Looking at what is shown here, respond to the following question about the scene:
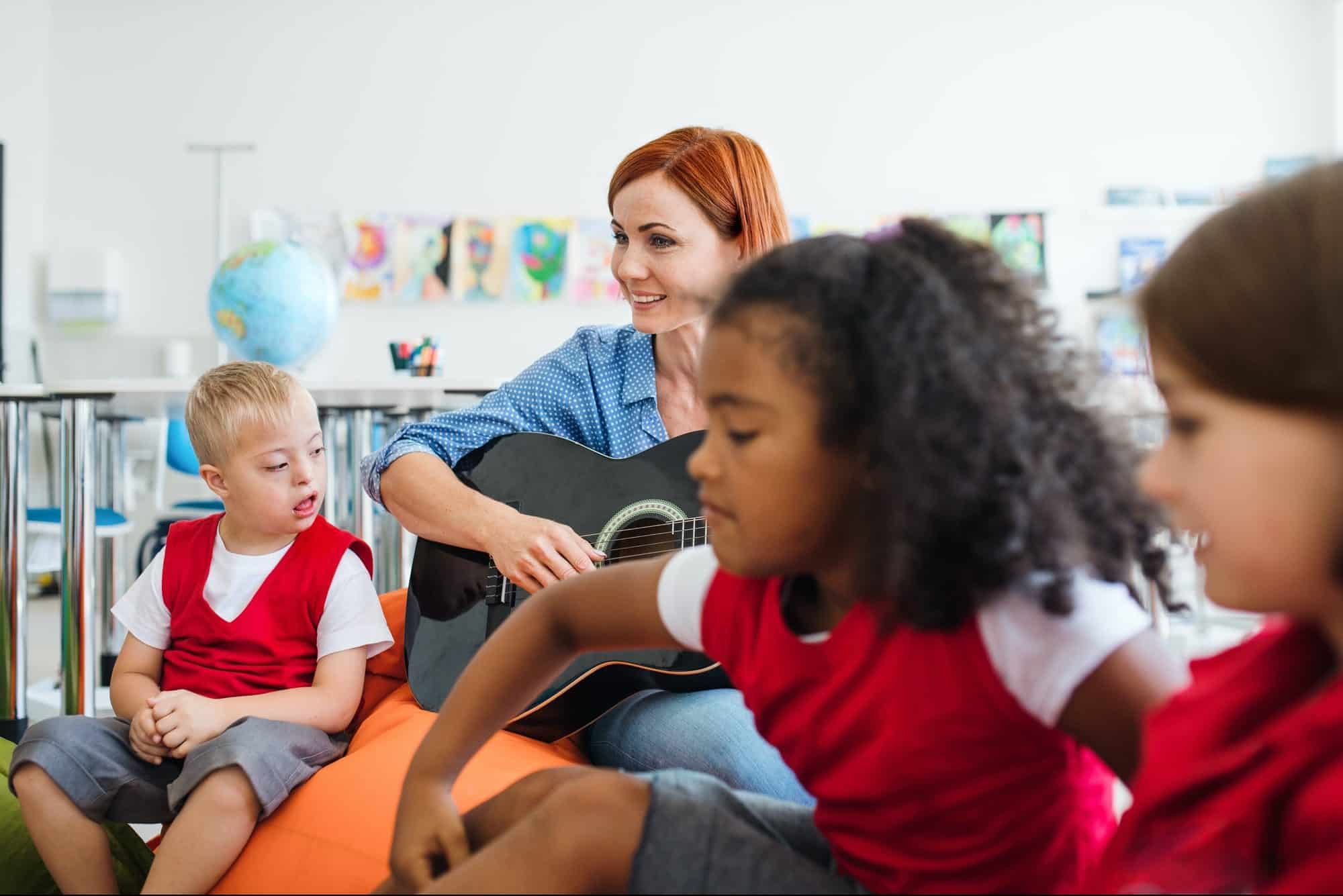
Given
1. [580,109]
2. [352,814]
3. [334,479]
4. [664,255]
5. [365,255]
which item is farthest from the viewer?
[580,109]

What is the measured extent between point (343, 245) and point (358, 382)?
326 centimetres

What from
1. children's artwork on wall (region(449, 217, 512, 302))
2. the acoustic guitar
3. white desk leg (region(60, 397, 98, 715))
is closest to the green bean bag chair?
the acoustic guitar

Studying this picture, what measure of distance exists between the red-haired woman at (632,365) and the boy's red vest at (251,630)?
191mm


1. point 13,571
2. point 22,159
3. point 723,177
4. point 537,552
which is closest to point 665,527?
point 537,552

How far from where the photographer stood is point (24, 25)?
202 inches

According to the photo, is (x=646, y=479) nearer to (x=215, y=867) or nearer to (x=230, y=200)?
(x=215, y=867)

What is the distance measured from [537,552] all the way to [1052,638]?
878 mm

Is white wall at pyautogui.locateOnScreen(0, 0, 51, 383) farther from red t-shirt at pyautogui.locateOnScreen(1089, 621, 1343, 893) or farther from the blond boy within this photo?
red t-shirt at pyautogui.locateOnScreen(1089, 621, 1343, 893)

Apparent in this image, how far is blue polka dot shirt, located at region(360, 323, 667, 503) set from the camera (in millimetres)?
1583

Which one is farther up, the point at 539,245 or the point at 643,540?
the point at 539,245

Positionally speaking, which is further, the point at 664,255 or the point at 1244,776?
the point at 664,255

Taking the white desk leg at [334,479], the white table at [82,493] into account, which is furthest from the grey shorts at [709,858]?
the white desk leg at [334,479]

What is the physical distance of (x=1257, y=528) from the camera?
511 mm

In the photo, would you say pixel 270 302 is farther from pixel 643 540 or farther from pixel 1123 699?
pixel 1123 699
